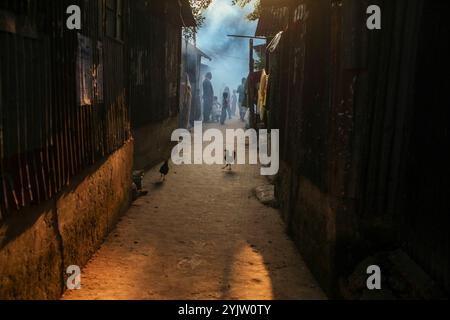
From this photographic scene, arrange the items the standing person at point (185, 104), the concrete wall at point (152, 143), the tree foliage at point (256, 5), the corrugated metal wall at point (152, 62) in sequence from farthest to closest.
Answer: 1. the standing person at point (185, 104)
2. the tree foliage at point (256, 5)
3. the concrete wall at point (152, 143)
4. the corrugated metal wall at point (152, 62)

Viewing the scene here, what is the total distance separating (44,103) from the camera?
12.4 ft

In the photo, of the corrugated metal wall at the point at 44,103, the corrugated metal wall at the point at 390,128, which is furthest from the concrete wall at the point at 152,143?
the corrugated metal wall at the point at 390,128

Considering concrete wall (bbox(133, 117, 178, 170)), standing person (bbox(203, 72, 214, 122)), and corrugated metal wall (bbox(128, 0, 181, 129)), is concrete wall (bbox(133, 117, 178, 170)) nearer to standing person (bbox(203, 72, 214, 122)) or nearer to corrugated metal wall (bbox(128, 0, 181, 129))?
corrugated metal wall (bbox(128, 0, 181, 129))

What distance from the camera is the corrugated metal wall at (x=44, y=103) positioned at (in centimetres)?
310

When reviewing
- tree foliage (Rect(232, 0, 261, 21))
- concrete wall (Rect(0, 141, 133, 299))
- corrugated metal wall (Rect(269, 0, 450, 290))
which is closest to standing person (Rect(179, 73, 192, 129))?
tree foliage (Rect(232, 0, 261, 21))

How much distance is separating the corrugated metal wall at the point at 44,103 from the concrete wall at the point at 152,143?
5212 mm

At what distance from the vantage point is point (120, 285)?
456 centimetres

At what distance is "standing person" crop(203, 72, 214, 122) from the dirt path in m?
17.9

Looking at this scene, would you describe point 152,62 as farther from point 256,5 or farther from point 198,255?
point 198,255

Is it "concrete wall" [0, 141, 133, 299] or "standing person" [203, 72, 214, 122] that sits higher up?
"standing person" [203, 72, 214, 122]

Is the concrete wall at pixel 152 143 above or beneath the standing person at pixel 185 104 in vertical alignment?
beneath

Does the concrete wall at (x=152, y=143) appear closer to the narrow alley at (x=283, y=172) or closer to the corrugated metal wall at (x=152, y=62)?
the corrugated metal wall at (x=152, y=62)

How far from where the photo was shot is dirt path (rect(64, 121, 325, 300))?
451 cm

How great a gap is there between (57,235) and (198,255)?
1.96 metres
